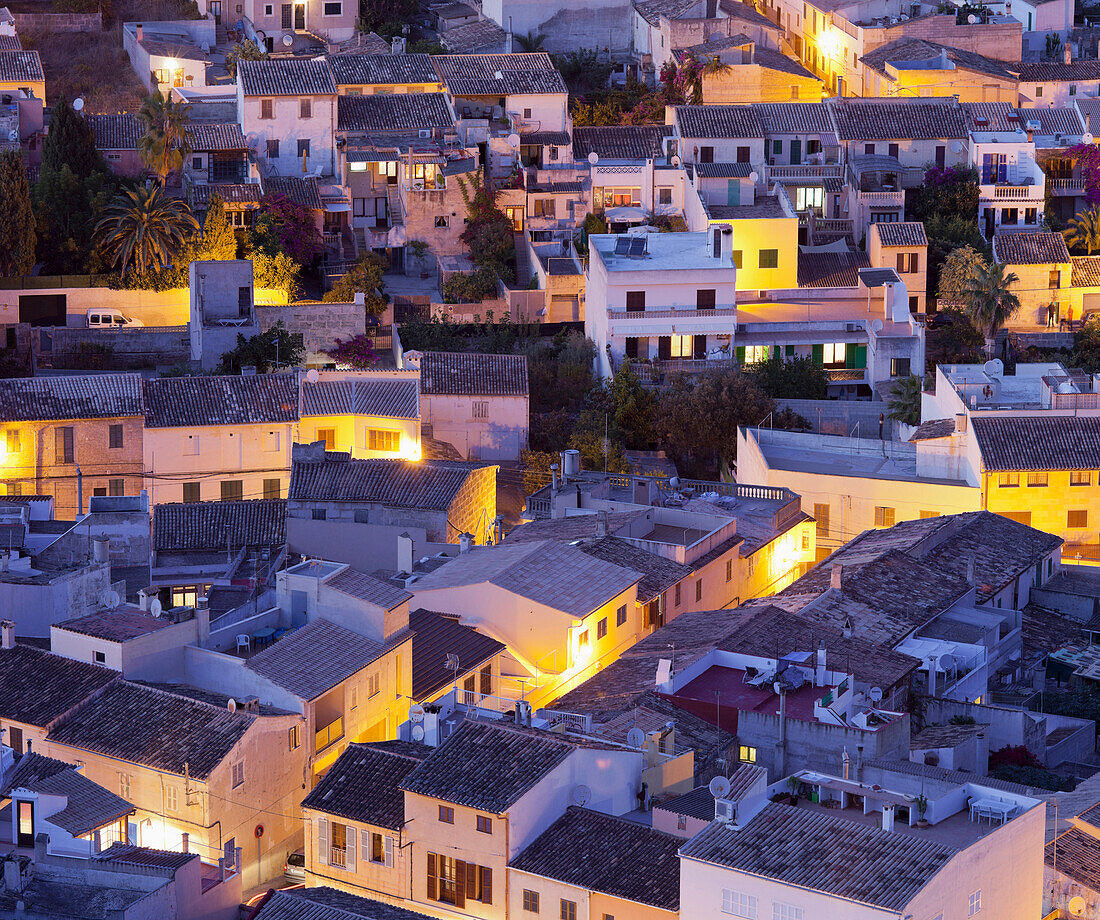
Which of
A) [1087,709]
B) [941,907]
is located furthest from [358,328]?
[941,907]

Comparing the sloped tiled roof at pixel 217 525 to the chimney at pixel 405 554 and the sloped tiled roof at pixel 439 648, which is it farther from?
the sloped tiled roof at pixel 439 648

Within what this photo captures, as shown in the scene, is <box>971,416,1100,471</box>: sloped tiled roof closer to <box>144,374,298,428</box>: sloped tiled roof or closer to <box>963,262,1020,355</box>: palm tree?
<box>963,262,1020,355</box>: palm tree

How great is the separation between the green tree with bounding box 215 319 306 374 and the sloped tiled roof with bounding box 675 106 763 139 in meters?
16.4

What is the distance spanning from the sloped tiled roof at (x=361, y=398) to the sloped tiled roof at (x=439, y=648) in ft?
42.4

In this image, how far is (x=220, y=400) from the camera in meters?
54.6

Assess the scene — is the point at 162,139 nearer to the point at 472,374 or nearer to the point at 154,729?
the point at 472,374

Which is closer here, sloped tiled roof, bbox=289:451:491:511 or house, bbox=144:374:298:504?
sloped tiled roof, bbox=289:451:491:511

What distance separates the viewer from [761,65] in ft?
247

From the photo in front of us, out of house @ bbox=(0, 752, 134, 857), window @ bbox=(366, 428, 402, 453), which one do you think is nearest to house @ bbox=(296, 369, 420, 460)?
window @ bbox=(366, 428, 402, 453)

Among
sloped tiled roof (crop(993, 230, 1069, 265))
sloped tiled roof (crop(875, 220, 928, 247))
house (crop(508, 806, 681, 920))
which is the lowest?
house (crop(508, 806, 681, 920))

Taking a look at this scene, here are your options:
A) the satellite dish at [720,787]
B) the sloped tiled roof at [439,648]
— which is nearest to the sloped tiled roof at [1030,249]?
the sloped tiled roof at [439,648]

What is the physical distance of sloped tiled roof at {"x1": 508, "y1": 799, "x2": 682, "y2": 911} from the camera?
105ft

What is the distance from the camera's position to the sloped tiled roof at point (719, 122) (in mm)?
70062

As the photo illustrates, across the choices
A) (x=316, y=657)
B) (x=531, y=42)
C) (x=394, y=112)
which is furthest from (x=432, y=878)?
(x=531, y=42)
